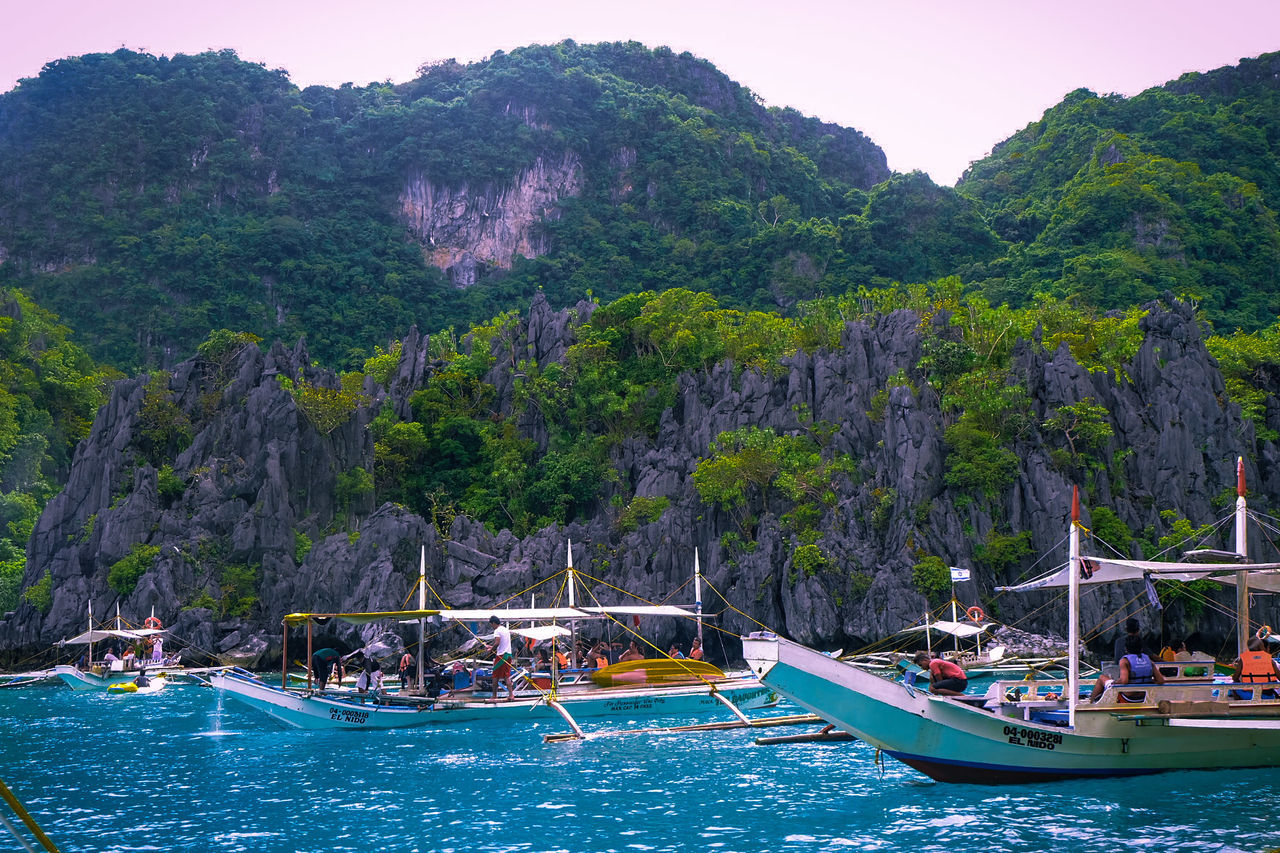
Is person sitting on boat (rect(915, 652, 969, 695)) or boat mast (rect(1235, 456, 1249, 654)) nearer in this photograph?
person sitting on boat (rect(915, 652, 969, 695))

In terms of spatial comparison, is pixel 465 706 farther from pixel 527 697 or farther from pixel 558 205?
pixel 558 205

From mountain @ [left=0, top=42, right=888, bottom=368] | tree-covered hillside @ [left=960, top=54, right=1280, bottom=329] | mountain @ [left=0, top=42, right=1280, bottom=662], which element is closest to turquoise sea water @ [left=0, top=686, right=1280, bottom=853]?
mountain @ [left=0, top=42, right=1280, bottom=662]

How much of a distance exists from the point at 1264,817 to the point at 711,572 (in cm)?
4299

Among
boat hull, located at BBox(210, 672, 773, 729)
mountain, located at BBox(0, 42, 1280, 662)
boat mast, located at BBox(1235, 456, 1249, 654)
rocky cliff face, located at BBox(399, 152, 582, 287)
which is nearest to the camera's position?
boat mast, located at BBox(1235, 456, 1249, 654)

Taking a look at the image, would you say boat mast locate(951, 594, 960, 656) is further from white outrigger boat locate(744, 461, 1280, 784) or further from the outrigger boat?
the outrigger boat

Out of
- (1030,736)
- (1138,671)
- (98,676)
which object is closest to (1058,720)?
(1030,736)

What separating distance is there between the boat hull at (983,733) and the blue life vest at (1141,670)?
989 millimetres

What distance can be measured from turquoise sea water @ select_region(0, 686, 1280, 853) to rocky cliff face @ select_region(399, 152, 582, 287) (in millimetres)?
95312

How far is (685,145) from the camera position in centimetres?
12069

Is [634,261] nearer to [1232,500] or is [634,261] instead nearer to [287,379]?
[287,379]

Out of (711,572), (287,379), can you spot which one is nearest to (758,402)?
(711,572)

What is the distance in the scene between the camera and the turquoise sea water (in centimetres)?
1580

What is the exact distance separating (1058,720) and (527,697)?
52.6 ft

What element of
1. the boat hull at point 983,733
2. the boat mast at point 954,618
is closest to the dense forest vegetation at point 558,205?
the boat mast at point 954,618
